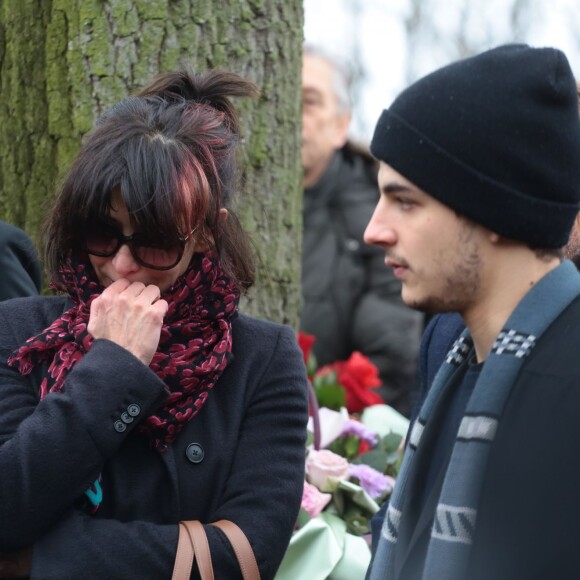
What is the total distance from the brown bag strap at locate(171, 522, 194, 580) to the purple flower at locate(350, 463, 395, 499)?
3.19 ft

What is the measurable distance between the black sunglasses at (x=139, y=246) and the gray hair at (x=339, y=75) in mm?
3252

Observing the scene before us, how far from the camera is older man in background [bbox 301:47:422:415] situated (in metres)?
5.54

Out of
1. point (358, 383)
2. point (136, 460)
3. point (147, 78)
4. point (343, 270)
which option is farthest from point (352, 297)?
point (136, 460)

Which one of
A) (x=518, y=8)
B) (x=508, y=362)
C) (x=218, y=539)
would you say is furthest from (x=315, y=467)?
(x=518, y=8)

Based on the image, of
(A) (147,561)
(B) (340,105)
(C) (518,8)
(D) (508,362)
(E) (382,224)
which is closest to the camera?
(D) (508,362)

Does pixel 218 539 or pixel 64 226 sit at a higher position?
pixel 64 226

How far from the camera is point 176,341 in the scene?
2.79m

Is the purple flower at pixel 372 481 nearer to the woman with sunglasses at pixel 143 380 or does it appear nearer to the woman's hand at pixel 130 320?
the woman with sunglasses at pixel 143 380

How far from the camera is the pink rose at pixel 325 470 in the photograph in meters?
3.41

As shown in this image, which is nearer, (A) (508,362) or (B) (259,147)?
(A) (508,362)

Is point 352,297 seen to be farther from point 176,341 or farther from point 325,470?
point 176,341

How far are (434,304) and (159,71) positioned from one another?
1.66m

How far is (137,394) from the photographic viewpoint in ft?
8.54

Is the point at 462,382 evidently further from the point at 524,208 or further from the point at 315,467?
the point at 315,467
